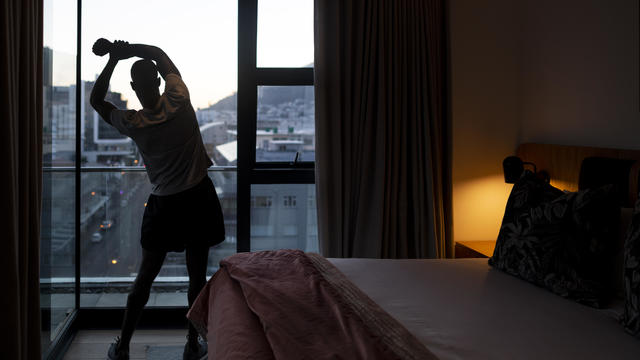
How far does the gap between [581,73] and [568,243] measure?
1.19 metres

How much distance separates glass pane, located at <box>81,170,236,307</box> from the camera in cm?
338

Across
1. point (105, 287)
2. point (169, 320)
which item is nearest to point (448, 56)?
point (169, 320)

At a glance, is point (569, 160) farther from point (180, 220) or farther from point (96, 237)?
point (96, 237)

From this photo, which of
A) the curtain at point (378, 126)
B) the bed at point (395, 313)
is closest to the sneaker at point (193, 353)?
the bed at point (395, 313)

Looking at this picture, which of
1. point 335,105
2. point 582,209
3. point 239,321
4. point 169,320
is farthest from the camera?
point 169,320

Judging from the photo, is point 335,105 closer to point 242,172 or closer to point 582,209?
point 242,172

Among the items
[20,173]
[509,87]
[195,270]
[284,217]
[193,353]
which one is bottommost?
[193,353]

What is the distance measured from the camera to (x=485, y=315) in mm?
1665

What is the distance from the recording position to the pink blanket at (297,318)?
130cm

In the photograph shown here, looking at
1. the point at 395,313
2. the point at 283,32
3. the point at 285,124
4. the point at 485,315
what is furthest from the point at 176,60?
the point at 485,315

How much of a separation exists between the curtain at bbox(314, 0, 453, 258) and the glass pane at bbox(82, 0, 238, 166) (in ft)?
2.11

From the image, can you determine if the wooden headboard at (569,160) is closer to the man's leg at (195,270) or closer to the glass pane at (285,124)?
the glass pane at (285,124)

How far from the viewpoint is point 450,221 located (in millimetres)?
3273

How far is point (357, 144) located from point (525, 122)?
109 centimetres
